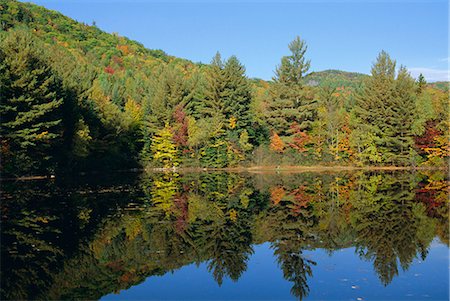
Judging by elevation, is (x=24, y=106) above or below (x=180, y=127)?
above

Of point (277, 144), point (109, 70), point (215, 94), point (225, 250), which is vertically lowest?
point (225, 250)

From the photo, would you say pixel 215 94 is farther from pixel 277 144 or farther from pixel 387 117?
pixel 387 117

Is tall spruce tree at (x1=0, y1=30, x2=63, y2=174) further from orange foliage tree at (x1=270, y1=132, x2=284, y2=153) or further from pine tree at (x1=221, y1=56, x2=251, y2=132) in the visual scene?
orange foliage tree at (x1=270, y1=132, x2=284, y2=153)

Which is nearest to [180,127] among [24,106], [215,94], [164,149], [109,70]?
[164,149]

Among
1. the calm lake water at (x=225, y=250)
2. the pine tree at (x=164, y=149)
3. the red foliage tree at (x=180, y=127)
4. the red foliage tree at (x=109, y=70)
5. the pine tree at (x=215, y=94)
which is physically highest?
the red foliage tree at (x=109, y=70)

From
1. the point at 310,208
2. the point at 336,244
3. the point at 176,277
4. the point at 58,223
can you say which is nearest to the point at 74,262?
the point at 176,277

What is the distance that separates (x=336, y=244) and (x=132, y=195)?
1342 centimetres

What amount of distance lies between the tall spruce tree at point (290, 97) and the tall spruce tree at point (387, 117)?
6608mm

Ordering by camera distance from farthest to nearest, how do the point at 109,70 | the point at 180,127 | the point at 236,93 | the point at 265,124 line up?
the point at 109,70 → the point at 265,124 → the point at 236,93 → the point at 180,127

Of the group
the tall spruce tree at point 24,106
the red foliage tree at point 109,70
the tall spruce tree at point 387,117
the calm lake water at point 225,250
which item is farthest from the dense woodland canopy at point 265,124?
the red foliage tree at point 109,70

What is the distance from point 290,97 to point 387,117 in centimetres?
1169

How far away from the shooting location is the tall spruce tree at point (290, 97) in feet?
172

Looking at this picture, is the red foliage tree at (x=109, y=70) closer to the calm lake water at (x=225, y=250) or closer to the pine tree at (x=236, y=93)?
the pine tree at (x=236, y=93)

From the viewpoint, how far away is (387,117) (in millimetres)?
49438
